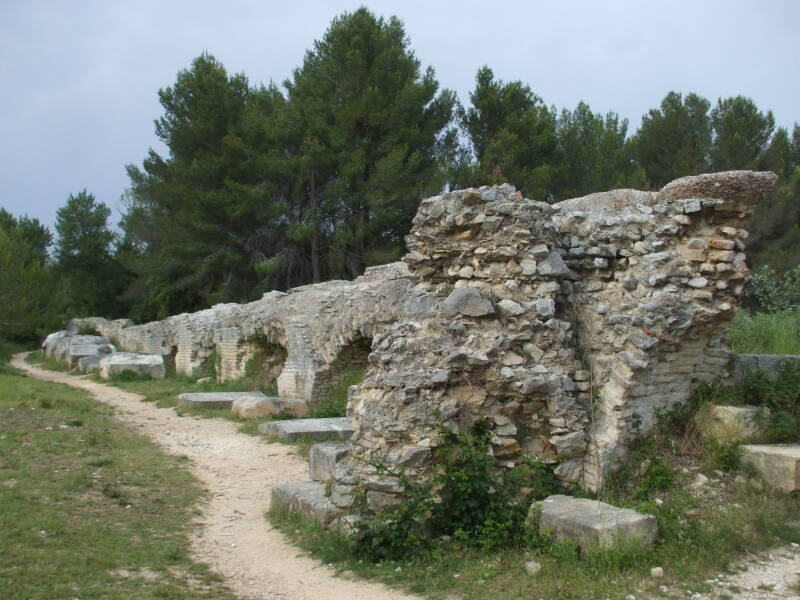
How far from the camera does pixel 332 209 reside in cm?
2173

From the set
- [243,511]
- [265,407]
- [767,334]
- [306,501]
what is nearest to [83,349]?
[265,407]

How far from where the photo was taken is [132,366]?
16.1 metres

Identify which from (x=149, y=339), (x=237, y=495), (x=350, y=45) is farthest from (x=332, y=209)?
(x=237, y=495)

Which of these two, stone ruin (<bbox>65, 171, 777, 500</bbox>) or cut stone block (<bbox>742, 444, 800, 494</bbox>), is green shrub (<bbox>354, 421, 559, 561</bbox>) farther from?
cut stone block (<bbox>742, 444, 800, 494</bbox>)

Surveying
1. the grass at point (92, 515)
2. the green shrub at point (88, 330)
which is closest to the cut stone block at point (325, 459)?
the grass at point (92, 515)

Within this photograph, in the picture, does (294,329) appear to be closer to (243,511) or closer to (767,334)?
(243,511)

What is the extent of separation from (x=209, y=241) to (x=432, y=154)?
7942mm

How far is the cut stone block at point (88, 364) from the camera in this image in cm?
1809

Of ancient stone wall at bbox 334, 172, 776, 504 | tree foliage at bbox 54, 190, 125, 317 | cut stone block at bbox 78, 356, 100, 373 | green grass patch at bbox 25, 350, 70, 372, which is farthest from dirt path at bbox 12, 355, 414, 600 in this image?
Result: tree foliage at bbox 54, 190, 125, 317

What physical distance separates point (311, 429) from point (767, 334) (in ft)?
20.6

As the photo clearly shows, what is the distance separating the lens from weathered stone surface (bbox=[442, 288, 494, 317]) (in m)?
5.26

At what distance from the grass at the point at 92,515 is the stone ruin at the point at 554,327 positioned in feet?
4.47

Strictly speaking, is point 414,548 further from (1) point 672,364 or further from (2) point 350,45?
(2) point 350,45

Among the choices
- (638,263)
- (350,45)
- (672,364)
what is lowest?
(672,364)
